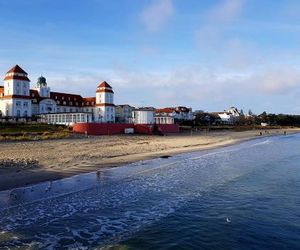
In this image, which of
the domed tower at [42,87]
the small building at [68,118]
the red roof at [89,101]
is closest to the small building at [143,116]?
the red roof at [89,101]

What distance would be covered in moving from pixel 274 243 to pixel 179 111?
15163 centimetres

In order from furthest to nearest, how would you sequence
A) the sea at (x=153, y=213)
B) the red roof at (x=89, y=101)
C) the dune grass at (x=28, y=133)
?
the red roof at (x=89, y=101)
the dune grass at (x=28, y=133)
the sea at (x=153, y=213)

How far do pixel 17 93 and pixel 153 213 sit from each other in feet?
272

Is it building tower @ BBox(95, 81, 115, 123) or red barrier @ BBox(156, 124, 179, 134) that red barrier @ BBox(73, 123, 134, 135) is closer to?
red barrier @ BBox(156, 124, 179, 134)

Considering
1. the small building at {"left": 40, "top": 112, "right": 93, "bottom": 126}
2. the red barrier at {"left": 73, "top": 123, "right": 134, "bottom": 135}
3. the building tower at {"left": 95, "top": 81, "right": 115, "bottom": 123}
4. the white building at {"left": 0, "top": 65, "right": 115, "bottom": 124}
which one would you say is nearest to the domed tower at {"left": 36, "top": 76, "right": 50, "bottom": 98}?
the white building at {"left": 0, "top": 65, "right": 115, "bottom": 124}

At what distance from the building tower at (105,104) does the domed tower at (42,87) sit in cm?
1425

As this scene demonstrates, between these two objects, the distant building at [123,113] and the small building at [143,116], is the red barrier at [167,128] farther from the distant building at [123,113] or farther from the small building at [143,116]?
the distant building at [123,113]

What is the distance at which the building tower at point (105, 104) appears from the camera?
4412 inches

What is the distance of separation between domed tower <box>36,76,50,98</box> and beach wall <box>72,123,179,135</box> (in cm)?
3798

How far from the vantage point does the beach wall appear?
70625 mm

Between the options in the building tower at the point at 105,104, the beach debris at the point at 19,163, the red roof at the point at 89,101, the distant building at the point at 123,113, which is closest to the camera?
the beach debris at the point at 19,163

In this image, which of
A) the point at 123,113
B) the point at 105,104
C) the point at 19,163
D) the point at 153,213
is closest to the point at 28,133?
the point at 19,163

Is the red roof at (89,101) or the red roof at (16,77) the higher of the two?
the red roof at (16,77)

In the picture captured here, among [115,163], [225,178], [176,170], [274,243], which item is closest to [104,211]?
[274,243]
